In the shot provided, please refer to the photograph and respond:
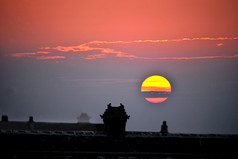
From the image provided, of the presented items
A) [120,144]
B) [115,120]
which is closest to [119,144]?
[120,144]

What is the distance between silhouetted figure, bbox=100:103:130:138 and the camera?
4528 centimetres

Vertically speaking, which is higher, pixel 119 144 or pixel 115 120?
pixel 115 120

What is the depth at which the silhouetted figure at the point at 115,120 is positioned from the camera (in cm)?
4528

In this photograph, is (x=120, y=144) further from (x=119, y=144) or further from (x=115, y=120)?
(x=115, y=120)

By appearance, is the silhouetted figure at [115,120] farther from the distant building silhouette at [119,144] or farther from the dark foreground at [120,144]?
the dark foreground at [120,144]

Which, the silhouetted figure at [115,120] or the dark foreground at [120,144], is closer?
the dark foreground at [120,144]

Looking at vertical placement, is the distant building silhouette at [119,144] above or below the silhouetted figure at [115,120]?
below

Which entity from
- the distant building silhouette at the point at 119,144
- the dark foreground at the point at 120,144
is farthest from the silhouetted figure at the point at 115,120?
the dark foreground at the point at 120,144

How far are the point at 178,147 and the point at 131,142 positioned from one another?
14.9ft

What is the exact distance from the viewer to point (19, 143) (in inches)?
1686

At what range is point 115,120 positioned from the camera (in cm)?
4756

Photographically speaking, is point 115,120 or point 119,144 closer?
point 119,144

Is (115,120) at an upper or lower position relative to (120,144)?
upper

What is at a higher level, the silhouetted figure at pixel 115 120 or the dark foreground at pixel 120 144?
the silhouetted figure at pixel 115 120
